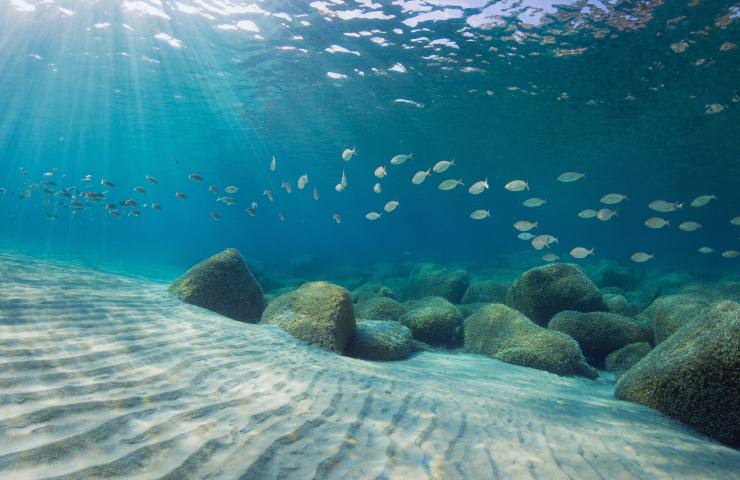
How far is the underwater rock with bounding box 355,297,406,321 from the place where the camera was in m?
10.1

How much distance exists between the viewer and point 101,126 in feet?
130

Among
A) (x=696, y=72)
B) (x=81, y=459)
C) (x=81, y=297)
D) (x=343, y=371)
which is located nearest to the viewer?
(x=81, y=459)

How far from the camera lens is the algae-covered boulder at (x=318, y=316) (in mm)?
6207

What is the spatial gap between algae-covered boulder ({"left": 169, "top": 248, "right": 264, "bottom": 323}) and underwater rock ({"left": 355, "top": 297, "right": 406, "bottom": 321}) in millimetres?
2990

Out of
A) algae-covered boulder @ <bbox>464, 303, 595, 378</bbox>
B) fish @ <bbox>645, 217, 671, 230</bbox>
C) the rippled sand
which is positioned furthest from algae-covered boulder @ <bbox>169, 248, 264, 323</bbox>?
fish @ <bbox>645, 217, 671, 230</bbox>

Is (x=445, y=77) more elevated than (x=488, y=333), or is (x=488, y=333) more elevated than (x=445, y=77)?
(x=445, y=77)

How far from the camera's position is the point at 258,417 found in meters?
2.80

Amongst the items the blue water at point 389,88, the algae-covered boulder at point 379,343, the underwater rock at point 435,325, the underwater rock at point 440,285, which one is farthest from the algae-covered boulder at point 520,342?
the blue water at point 389,88

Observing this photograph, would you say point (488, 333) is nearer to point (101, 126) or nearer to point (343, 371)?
point (343, 371)

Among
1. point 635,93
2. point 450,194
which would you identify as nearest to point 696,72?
point 635,93

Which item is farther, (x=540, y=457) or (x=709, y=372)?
(x=709, y=372)

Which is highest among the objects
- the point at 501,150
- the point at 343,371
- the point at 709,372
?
the point at 501,150

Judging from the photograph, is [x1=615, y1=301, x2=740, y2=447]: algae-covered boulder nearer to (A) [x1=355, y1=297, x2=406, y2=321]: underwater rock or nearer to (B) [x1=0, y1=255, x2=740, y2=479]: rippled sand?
(B) [x1=0, y1=255, x2=740, y2=479]: rippled sand

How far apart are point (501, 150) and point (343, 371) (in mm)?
36242
